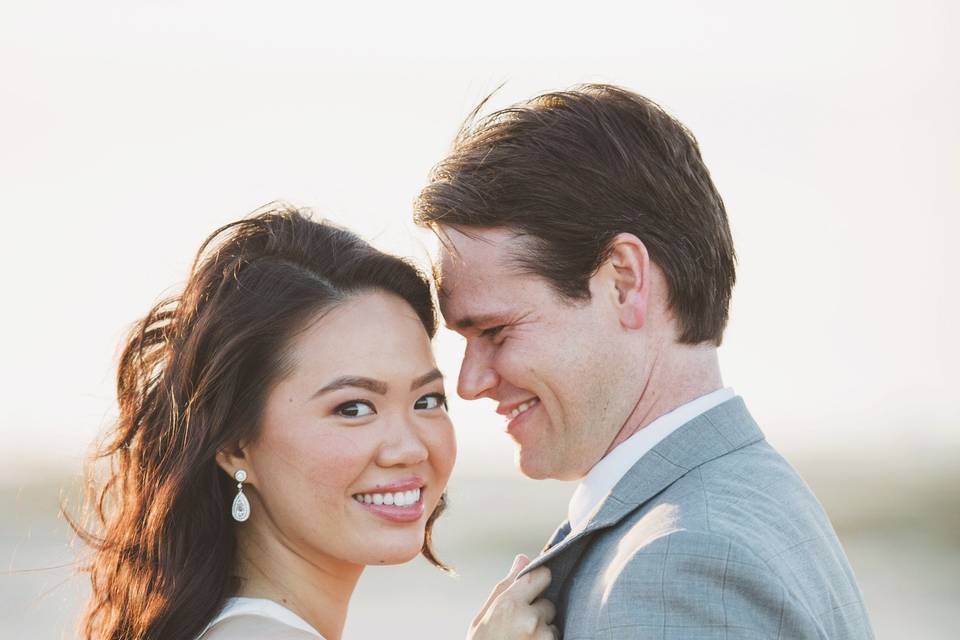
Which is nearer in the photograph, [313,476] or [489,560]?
[313,476]

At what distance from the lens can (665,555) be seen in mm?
2951

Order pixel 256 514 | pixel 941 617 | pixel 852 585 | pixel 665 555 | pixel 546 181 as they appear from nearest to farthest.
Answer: pixel 665 555
pixel 852 585
pixel 546 181
pixel 256 514
pixel 941 617

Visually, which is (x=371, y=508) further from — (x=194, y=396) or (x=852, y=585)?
(x=852, y=585)

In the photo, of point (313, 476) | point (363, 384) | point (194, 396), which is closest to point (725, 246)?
point (363, 384)

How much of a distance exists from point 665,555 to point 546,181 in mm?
1178

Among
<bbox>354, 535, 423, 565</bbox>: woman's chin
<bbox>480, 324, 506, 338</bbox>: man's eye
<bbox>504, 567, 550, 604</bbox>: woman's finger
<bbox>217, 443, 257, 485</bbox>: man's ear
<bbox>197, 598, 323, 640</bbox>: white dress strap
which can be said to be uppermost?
<bbox>480, 324, 506, 338</bbox>: man's eye

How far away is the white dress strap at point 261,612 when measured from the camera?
3.83 meters

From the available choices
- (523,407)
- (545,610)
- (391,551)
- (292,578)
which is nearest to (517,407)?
(523,407)

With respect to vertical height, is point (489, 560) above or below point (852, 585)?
below

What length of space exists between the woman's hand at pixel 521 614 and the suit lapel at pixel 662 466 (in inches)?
1.3

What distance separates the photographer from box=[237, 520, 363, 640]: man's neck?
396cm

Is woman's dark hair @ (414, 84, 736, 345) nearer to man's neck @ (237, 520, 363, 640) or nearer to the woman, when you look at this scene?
the woman

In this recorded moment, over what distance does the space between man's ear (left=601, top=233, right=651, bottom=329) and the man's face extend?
0.04 metres

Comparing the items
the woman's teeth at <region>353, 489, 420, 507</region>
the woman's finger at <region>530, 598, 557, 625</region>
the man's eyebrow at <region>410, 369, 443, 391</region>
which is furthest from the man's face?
the woman's finger at <region>530, 598, 557, 625</region>
